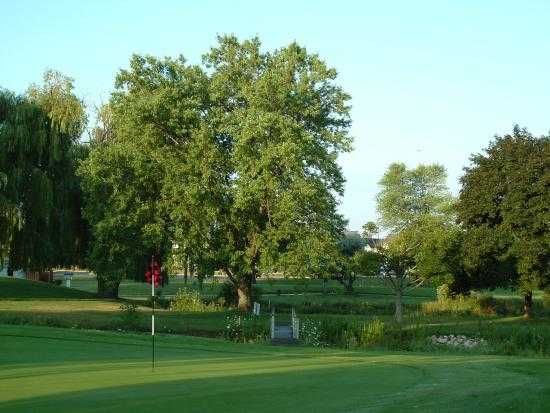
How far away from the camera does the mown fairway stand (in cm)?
1171

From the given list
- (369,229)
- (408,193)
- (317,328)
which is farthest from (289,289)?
(317,328)

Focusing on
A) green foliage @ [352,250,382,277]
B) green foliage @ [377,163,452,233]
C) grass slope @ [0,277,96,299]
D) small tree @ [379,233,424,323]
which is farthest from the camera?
green foliage @ [377,163,452,233]

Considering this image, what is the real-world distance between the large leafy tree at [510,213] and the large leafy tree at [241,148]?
27.6 feet

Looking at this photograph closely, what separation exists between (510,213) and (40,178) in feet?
90.2

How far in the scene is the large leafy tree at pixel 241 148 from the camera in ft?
131

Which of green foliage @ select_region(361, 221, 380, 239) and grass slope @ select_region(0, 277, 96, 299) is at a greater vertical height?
green foliage @ select_region(361, 221, 380, 239)

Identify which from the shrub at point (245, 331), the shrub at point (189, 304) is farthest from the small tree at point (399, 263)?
the shrub at point (245, 331)

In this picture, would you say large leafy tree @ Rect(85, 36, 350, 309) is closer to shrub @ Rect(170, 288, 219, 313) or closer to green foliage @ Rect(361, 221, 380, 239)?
shrub @ Rect(170, 288, 219, 313)

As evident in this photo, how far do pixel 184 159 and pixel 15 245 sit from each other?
1181cm

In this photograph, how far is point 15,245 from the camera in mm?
45375

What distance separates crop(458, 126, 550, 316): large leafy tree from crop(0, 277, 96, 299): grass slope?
86.0 ft

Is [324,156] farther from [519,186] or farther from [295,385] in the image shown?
[295,385]

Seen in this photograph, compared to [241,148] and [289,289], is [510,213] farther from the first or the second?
[289,289]

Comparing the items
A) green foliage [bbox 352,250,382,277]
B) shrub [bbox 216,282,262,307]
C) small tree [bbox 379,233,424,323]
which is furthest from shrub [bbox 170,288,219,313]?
small tree [bbox 379,233,424,323]
